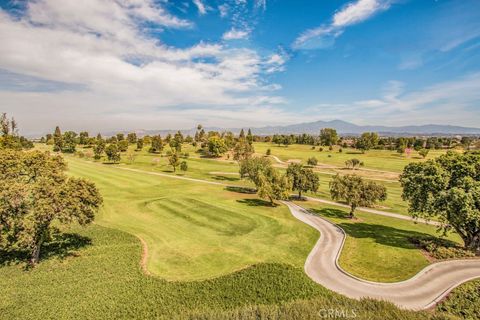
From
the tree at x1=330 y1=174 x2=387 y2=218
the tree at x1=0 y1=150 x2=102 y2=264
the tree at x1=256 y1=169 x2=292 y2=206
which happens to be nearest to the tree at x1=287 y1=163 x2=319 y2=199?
the tree at x1=256 y1=169 x2=292 y2=206

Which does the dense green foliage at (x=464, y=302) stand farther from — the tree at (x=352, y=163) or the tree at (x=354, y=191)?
the tree at (x=352, y=163)

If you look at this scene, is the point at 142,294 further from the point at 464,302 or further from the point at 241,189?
the point at 241,189

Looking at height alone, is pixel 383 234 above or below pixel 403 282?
above

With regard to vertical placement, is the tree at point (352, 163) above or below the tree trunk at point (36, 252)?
above

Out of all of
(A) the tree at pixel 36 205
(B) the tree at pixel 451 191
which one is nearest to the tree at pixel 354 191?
(B) the tree at pixel 451 191

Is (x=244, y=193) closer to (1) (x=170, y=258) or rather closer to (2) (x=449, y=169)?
(1) (x=170, y=258)

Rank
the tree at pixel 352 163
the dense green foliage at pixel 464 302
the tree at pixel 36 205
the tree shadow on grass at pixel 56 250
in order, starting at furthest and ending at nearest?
the tree at pixel 352 163, the tree shadow on grass at pixel 56 250, the tree at pixel 36 205, the dense green foliage at pixel 464 302

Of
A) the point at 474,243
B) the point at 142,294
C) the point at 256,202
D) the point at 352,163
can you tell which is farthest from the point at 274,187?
the point at 352,163
